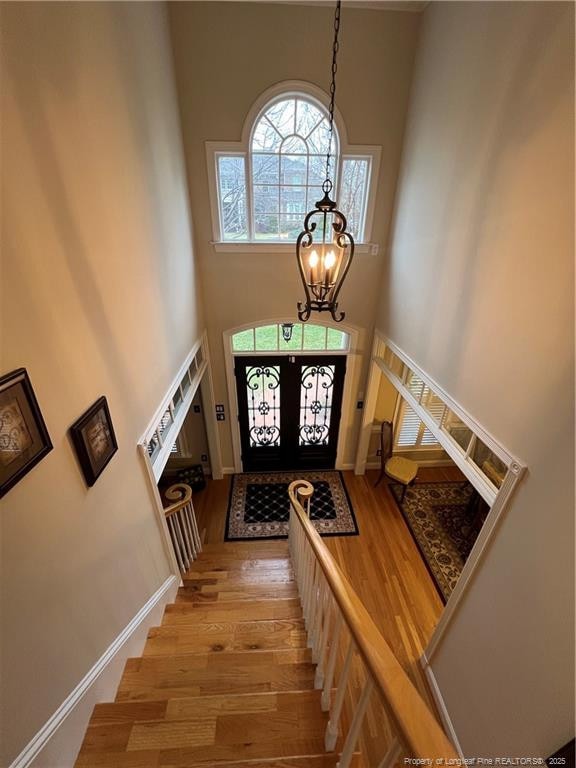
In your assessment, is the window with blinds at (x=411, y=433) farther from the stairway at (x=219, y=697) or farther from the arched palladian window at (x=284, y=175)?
the stairway at (x=219, y=697)

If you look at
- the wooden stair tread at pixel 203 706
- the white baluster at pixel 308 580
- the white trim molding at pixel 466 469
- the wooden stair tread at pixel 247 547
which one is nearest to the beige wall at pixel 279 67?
the white trim molding at pixel 466 469

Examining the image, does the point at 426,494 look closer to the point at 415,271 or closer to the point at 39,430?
the point at 415,271

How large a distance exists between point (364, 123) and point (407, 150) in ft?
1.71

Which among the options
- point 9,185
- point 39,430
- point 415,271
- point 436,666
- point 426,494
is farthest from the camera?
point 426,494

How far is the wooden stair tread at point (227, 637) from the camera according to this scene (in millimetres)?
2047

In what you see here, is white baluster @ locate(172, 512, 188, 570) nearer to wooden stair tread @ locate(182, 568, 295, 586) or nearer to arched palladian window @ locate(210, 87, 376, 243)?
wooden stair tread @ locate(182, 568, 295, 586)

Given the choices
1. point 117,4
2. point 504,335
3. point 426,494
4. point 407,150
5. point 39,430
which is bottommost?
point 426,494

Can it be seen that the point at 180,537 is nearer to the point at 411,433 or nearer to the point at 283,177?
the point at 411,433

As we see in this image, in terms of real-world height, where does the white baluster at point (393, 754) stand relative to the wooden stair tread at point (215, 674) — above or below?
above

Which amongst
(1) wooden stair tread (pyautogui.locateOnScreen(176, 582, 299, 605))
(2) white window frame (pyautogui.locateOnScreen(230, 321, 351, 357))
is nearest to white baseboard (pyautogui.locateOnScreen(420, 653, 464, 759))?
(1) wooden stair tread (pyautogui.locateOnScreen(176, 582, 299, 605))

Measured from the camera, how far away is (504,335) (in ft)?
6.34

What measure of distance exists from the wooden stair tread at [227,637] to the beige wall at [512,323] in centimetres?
118

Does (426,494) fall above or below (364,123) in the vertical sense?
below

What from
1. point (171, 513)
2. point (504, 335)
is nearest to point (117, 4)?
point (504, 335)
